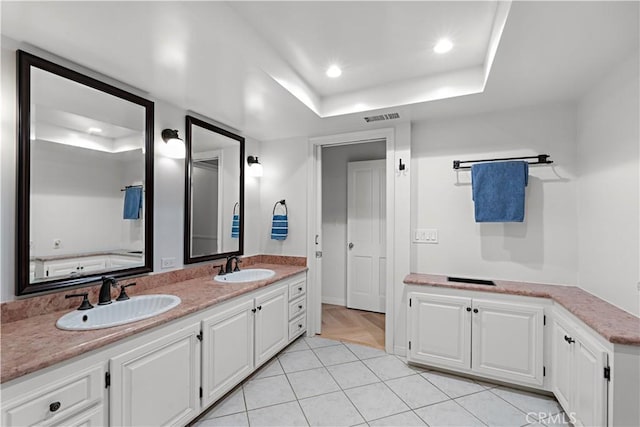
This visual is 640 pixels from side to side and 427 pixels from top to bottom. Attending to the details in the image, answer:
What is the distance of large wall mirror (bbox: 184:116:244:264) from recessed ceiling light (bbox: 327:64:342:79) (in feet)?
4.08

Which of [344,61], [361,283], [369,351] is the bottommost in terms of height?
[369,351]

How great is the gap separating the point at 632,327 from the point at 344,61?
2314 mm

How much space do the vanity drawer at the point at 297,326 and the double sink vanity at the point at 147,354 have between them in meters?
0.28

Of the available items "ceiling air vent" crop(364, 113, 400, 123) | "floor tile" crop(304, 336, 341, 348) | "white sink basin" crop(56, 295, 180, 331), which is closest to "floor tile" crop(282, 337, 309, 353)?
"floor tile" crop(304, 336, 341, 348)

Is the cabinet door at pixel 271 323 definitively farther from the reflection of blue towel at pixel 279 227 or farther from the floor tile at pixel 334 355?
the reflection of blue towel at pixel 279 227

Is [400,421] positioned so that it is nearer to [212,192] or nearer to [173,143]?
[212,192]

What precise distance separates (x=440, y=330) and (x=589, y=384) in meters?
0.98

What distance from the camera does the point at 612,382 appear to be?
4.65ft

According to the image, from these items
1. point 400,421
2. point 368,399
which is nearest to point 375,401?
point 368,399

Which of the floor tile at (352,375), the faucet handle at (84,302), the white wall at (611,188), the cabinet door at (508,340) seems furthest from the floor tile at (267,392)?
the white wall at (611,188)

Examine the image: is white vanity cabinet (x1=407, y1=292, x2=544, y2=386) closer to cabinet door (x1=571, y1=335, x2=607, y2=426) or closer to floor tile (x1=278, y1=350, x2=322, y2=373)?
cabinet door (x1=571, y1=335, x2=607, y2=426)

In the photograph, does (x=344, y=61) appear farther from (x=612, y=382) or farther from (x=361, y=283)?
(x=361, y=283)

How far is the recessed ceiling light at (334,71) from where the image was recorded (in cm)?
219

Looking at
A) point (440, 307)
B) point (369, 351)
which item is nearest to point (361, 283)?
point (369, 351)
